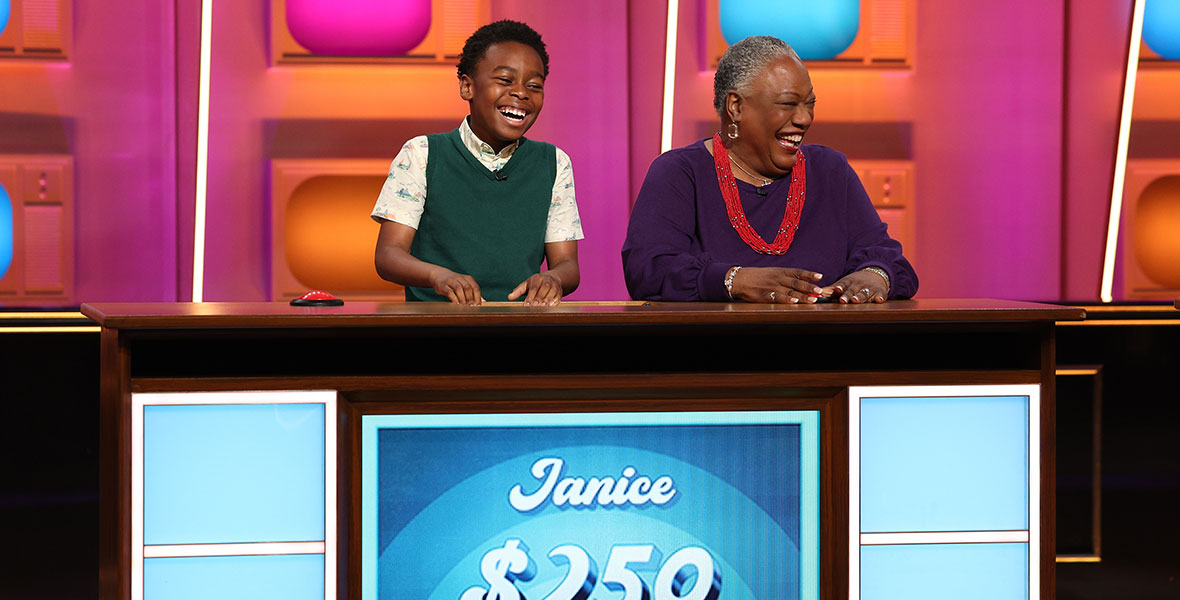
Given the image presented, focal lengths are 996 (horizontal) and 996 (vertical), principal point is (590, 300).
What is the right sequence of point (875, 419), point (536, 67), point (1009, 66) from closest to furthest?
point (875, 419) < point (536, 67) < point (1009, 66)

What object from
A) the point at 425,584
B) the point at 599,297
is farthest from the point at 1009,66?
the point at 425,584

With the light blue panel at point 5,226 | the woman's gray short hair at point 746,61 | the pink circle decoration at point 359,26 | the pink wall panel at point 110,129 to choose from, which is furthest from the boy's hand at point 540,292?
the light blue panel at point 5,226

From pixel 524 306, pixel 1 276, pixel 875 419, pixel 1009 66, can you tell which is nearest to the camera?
pixel 875 419

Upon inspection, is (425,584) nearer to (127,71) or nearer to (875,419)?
(875,419)

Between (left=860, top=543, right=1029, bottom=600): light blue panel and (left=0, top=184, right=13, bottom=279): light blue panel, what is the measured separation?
2932 millimetres

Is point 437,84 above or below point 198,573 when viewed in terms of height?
above

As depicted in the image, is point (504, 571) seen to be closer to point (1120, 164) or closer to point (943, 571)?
point (943, 571)

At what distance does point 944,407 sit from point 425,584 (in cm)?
103

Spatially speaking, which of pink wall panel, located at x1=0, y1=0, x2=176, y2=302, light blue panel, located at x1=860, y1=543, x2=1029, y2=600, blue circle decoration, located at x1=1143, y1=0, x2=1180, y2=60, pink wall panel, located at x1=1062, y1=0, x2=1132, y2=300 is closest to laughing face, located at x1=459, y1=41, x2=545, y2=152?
light blue panel, located at x1=860, y1=543, x2=1029, y2=600

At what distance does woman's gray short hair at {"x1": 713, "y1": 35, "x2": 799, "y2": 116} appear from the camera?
240cm

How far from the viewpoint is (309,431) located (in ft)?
5.88

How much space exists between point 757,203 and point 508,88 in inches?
26.6

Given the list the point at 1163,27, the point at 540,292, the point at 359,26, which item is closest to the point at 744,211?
the point at 540,292

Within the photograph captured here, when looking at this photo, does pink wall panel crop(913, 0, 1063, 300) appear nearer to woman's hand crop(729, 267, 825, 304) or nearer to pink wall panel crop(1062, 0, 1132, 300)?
pink wall panel crop(1062, 0, 1132, 300)
